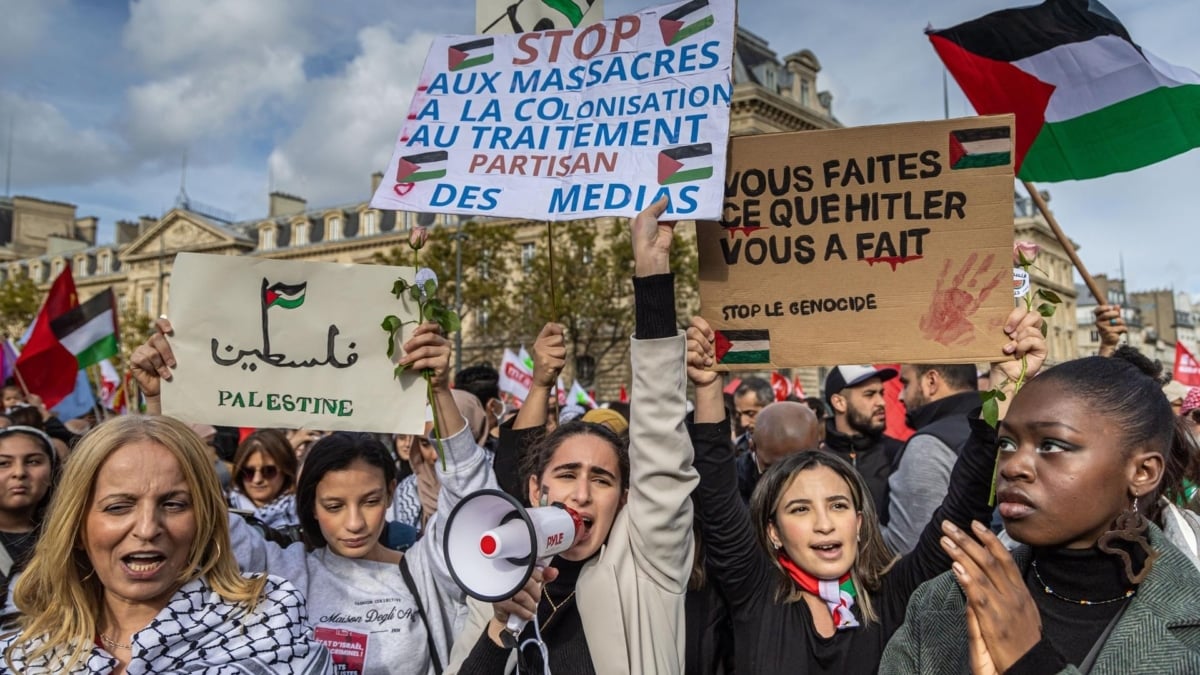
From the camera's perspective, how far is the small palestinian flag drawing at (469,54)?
3834 millimetres

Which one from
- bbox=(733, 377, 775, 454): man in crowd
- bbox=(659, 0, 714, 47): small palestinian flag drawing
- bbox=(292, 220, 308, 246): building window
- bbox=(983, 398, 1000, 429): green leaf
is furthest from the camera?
bbox=(292, 220, 308, 246): building window

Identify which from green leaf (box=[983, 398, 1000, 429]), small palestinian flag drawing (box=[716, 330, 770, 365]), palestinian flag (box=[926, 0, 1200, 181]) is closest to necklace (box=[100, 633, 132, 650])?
small palestinian flag drawing (box=[716, 330, 770, 365])

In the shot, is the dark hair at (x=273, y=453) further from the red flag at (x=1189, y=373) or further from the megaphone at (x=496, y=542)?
the red flag at (x=1189, y=373)

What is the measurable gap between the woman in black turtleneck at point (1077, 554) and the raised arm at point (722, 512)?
814 mm

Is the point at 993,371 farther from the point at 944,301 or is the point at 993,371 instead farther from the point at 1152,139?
the point at 1152,139

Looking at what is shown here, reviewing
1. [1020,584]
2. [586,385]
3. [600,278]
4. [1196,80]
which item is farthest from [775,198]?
[586,385]

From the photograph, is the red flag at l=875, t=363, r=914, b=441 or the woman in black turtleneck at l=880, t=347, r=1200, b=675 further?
the red flag at l=875, t=363, r=914, b=441

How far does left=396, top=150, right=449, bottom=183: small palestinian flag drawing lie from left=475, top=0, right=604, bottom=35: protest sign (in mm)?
685

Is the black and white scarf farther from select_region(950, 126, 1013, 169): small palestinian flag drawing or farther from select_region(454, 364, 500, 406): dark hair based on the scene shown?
select_region(454, 364, 500, 406): dark hair

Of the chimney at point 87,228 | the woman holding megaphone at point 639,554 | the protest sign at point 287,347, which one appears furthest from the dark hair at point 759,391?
the chimney at point 87,228

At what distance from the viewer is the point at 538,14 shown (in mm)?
3920

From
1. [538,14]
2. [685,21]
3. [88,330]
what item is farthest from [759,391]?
[88,330]

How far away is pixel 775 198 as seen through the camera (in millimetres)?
3420

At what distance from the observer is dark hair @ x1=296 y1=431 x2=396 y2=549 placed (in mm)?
3555
